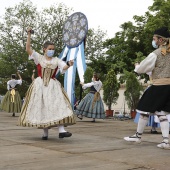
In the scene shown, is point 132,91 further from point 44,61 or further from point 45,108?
point 45,108

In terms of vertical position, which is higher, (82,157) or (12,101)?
(12,101)

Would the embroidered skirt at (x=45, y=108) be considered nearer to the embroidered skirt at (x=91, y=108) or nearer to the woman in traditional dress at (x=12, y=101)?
the embroidered skirt at (x=91, y=108)

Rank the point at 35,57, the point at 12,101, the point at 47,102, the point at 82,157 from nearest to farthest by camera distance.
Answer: the point at 82,157 < the point at 47,102 < the point at 35,57 < the point at 12,101

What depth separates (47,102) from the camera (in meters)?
5.08

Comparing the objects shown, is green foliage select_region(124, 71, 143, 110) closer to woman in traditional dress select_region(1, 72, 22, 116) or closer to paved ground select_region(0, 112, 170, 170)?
woman in traditional dress select_region(1, 72, 22, 116)

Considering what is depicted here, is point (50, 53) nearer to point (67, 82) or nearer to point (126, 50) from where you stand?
point (67, 82)

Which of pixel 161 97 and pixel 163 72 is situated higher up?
pixel 163 72

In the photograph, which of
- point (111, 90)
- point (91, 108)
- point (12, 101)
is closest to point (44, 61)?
point (91, 108)

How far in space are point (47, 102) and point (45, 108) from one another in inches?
3.5

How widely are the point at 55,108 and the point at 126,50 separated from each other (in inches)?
712

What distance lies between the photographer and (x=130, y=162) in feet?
10.9

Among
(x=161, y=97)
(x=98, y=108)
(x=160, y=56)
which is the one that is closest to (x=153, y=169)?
(x=161, y=97)

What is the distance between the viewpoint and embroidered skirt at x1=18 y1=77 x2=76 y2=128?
197 inches

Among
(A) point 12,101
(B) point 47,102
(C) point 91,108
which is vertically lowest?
(C) point 91,108
